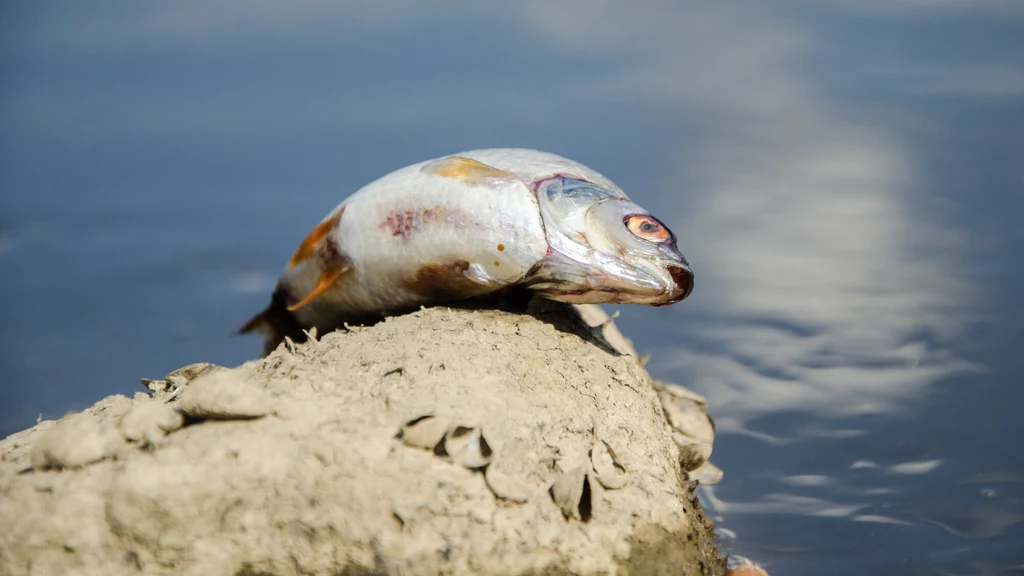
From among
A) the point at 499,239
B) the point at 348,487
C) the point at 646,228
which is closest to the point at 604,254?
the point at 646,228

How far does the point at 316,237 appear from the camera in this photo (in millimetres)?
3213

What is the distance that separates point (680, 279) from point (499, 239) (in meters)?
0.51

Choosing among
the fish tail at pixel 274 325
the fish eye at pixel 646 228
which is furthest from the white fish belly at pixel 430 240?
the fish tail at pixel 274 325

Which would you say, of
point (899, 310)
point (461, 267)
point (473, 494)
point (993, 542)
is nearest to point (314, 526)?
point (473, 494)

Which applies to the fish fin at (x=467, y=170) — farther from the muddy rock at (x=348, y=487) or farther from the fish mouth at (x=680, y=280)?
the muddy rock at (x=348, y=487)

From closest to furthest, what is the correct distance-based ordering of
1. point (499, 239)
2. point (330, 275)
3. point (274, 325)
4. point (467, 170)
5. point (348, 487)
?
point (348, 487)
point (499, 239)
point (467, 170)
point (330, 275)
point (274, 325)

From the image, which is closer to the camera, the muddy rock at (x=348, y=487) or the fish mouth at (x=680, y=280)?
the muddy rock at (x=348, y=487)

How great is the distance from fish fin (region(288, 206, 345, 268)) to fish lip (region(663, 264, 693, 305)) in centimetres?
100

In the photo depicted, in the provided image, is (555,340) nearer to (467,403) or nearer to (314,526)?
(467,403)

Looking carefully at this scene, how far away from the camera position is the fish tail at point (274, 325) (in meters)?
3.50

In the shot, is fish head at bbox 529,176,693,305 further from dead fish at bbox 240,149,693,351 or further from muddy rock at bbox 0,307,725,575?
muddy rock at bbox 0,307,725,575

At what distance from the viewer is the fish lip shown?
9.34 feet

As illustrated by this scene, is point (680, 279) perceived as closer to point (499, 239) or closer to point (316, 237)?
point (499, 239)

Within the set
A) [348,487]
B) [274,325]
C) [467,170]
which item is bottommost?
[348,487]
